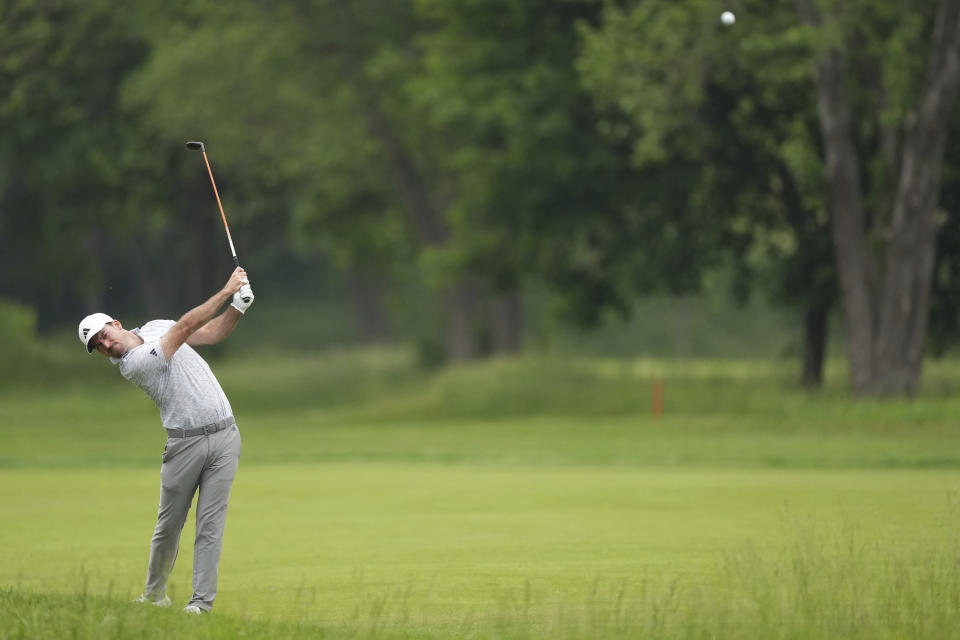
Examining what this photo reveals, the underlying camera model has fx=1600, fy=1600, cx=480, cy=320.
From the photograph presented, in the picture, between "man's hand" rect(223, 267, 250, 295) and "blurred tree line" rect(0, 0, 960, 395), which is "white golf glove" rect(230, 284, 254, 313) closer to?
"man's hand" rect(223, 267, 250, 295)

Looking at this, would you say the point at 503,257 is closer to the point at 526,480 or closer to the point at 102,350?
the point at 526,480

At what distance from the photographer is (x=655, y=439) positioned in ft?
89.2

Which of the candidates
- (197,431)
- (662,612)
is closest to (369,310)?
(197,431)

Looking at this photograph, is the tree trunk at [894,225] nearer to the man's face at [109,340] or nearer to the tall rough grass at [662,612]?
the tall rough grass at [662,612]

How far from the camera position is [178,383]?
9.28 meters

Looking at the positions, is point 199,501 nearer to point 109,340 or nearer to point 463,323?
point 109,340

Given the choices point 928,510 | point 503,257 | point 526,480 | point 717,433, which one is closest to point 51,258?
point 503,257

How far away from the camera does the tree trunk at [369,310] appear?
254 ft

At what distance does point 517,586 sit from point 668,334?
218 feet

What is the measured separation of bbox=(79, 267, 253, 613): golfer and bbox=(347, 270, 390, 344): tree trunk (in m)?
66.6

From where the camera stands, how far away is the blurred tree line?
94.5 feet

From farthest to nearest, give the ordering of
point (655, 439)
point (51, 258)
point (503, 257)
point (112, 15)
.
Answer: point (51, 258), point (112, 15), point (503, 257), point (655, 439)

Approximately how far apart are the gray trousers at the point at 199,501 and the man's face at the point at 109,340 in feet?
2.13

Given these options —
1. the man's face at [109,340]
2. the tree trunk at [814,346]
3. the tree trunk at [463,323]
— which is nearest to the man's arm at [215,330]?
the man's face at [109,340]
